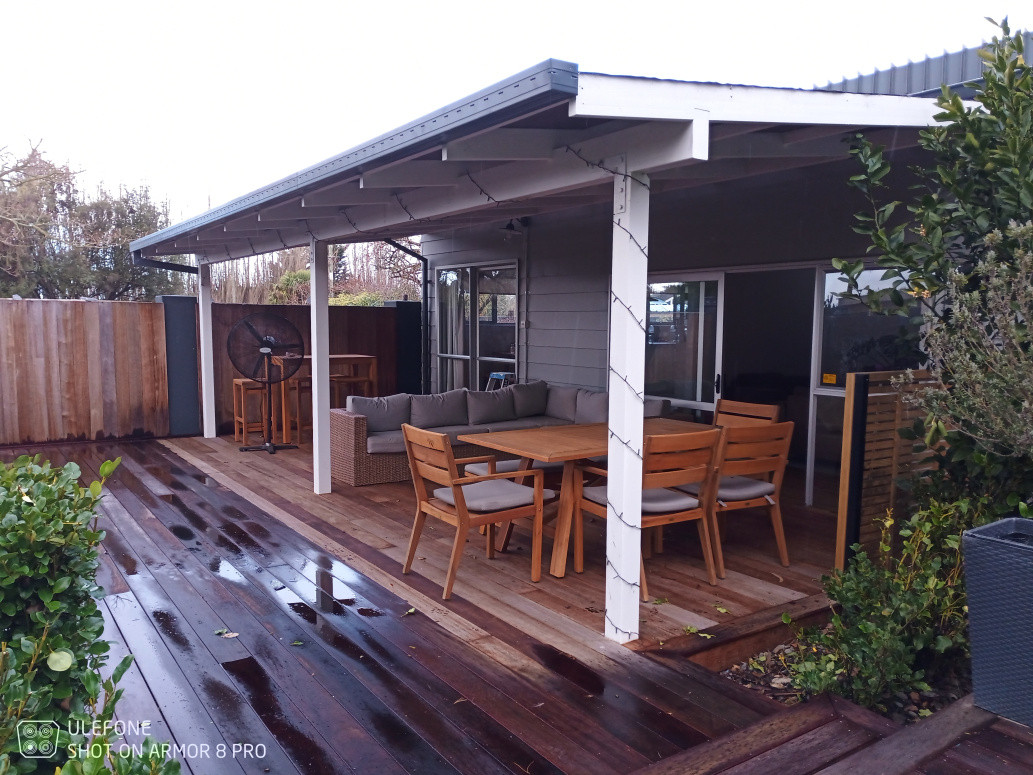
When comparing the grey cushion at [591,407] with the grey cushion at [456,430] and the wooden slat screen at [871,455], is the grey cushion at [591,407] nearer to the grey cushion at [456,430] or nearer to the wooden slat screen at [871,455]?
the grey cushion at [456,430]

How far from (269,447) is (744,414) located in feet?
16.1

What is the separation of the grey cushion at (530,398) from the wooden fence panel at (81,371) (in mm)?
4340

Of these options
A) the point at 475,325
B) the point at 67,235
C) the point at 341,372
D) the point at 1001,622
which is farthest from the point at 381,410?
the point at 67,235

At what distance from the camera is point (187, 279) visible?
1650 centimetres

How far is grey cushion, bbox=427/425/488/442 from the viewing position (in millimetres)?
6543

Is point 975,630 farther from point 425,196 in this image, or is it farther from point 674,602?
point 425,196

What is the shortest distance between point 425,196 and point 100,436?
5925mm

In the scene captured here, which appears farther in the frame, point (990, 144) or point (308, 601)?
point (308, 601)

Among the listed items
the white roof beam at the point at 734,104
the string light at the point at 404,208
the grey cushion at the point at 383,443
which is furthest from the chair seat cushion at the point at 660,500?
the grey cushion at the point at 383,443

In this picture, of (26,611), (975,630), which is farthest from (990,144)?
(26,611)

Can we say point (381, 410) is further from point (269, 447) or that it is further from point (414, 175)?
point (414, 175)

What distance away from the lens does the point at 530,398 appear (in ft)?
23.8

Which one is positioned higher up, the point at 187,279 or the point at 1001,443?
the point at 187,279

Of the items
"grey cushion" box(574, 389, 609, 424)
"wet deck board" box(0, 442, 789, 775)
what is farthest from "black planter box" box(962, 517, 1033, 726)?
"grey cushion" box(574, 389, 609, 424)
